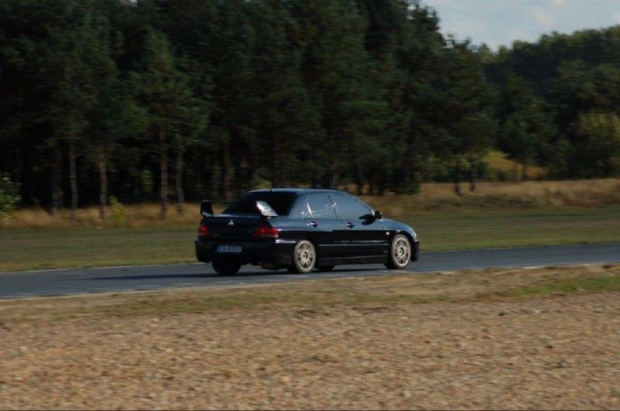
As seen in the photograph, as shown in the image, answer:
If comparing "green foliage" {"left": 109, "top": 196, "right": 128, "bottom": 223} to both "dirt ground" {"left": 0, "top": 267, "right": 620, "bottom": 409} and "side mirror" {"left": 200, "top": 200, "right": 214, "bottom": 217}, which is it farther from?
"dirt ground" {"left": 0, "top": 267, "right": 620, "bottom": 409}

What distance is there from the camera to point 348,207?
942 inches

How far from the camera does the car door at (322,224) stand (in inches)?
903

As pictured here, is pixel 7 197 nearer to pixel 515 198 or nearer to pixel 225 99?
pixel 225 99

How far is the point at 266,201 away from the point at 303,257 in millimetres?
1174

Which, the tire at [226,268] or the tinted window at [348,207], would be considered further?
the tinted window at [348,207]

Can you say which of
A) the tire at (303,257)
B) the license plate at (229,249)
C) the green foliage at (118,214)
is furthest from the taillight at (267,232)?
the green foliage at (118,214)

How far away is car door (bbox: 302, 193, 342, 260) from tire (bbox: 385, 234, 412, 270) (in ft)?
4.21

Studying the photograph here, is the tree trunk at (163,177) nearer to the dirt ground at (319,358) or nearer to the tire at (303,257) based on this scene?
the tire at (303,257)

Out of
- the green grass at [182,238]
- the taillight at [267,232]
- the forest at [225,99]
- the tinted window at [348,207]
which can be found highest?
the forest at [225,99]

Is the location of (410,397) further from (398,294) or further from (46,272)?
(46,272)

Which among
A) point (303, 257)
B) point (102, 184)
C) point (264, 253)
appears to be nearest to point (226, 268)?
point (264, 253)

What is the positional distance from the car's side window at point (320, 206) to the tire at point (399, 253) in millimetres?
1450

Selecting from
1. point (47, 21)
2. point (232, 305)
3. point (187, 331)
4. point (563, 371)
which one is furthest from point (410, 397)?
point (47, 21)

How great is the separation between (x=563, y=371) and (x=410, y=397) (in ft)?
5.97
